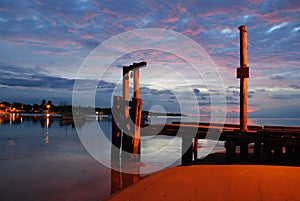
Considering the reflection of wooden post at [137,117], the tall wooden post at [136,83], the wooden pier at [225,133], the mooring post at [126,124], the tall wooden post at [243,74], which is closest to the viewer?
the wooden pier at [225,133]

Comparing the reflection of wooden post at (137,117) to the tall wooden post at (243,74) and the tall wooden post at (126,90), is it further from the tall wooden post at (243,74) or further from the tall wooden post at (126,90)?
the tall wooden post at (243,74)

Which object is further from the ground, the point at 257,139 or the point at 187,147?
the point at 257,139

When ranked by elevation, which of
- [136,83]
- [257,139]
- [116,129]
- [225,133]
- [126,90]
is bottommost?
[116,129]

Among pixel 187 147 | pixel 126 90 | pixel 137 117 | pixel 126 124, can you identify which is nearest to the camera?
pixel 187 147

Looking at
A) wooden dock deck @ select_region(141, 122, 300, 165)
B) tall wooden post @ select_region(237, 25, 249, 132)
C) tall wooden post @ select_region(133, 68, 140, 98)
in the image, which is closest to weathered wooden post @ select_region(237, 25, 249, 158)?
tall wooden post @ select_region(237, 25, 249, 132)

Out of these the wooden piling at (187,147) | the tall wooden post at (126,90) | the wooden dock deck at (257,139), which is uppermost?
the tall wooden post at (126,90)

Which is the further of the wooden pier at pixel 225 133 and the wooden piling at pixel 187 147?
the wooden piling at pixel 187 147

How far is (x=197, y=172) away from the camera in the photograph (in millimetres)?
7418

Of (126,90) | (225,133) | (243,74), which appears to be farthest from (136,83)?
(225,133)

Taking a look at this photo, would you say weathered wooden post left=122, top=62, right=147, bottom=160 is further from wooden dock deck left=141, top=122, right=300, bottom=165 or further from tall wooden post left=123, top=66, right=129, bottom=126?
wooden dock deck left=141, top=122, right=300, bottom=165

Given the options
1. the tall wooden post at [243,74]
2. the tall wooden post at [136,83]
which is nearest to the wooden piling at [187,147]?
the tall wooden post at [243,74]

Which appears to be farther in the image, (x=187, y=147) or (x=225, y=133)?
(x=187, y=147)

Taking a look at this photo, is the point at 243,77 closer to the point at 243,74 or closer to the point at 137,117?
the point at 243,74

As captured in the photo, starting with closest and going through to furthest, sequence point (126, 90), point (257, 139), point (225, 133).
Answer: point (257, 139) < point (225, 133) < point (126, 90)
